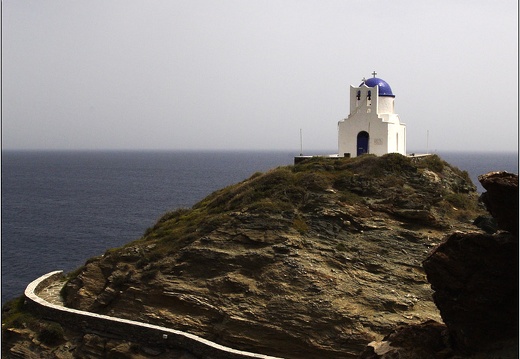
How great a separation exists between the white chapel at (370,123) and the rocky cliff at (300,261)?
3.66 m

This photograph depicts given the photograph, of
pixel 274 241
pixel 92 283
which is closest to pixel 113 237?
pixel 92 283

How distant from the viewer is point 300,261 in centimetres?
2761

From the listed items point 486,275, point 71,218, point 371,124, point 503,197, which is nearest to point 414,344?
point 486,275

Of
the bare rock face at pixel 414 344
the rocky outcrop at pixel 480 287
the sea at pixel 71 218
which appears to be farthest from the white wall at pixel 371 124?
the sea at pixel 71 218

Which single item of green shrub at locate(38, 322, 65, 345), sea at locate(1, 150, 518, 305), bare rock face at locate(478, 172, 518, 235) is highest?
bare rock face at locate(478, 172, 518, 235)

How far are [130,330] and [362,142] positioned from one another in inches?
735

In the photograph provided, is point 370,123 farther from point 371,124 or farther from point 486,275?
point 486,275

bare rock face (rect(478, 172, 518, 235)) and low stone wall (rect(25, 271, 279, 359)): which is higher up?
bare rock face (rect(478, 172, 518, 235))

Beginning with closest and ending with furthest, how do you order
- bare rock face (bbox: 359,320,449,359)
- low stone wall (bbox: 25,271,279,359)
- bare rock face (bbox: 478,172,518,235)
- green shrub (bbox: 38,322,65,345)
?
bare rock face (bbox: 478,172,518,235), bare rock face (bbox: 359,320,449,359), low stone wall (bbox: 25,271,279,359), green shrub (bbox: 38,322,65,345)

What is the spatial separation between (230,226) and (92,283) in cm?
766

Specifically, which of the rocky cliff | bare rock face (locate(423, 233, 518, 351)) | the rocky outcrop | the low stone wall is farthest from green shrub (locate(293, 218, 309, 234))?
bare rock face (locate(423, 233, 518, 351))

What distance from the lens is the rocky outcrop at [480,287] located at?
12211 mm

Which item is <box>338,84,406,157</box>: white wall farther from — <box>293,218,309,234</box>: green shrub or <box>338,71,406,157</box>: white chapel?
<box>293,218,309,234</box>: green shrub

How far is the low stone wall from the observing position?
24.6 metres
